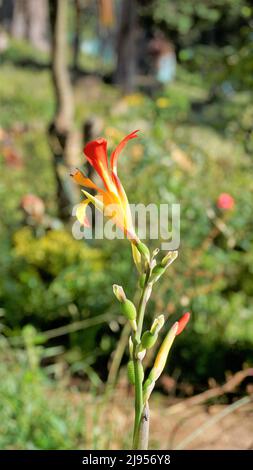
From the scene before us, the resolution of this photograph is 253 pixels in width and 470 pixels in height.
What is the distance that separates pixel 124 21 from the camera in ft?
53.1

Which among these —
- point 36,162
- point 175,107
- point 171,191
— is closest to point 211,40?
point 36,162

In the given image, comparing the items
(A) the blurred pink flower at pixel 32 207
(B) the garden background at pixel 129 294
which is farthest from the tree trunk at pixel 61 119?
(A) the blurred pink flower at pixel 32 207

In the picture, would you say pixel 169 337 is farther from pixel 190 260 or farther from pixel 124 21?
pixel 124 21

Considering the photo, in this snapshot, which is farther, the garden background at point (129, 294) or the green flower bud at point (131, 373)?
the garden background at point (129, 294)

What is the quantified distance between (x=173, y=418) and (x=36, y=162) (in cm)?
599

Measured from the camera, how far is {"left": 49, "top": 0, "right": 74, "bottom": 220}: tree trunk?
4596 mm

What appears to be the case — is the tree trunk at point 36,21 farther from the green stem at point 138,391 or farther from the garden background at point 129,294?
the green stem at point 138,391

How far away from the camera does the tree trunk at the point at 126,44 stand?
1561cm

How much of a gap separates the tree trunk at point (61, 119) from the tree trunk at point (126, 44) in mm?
10435

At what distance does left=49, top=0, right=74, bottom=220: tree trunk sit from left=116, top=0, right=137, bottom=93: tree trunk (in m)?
10.4

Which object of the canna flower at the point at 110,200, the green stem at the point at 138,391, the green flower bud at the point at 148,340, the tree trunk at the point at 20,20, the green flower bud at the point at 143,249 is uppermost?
the tree trunk at the point at 20,20

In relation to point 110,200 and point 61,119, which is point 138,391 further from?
point 61,119

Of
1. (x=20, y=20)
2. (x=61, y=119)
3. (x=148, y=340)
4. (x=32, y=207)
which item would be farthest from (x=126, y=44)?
(x=148, y=340)
